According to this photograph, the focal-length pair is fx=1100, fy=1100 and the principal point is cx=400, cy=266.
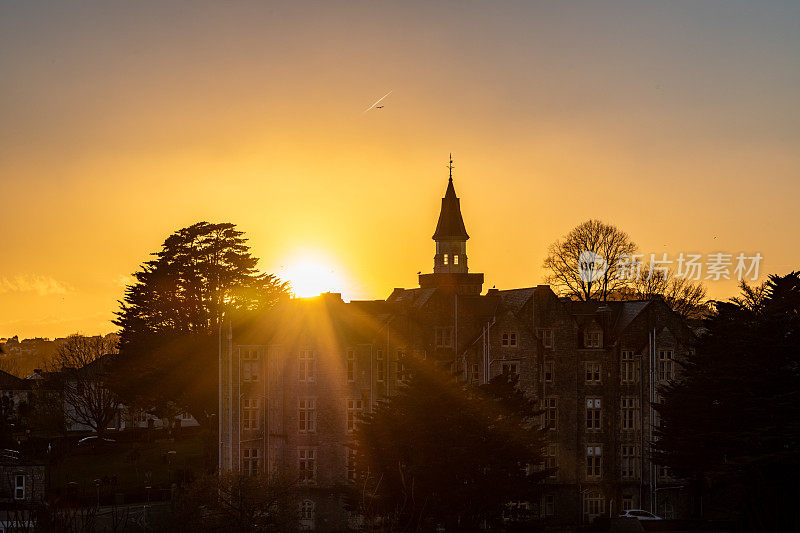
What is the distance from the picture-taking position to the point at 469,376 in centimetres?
7469

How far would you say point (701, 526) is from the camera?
67375mm

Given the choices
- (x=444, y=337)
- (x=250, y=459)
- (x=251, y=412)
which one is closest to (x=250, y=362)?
(x=251, y=412)

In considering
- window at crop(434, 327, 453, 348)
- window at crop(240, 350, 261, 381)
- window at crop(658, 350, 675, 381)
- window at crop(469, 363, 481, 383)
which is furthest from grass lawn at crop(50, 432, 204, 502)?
window at crop(658, 350, 675, 381)

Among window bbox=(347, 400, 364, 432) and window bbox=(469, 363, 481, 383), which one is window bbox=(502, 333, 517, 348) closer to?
window bbox=(469, 363, 481, 383)

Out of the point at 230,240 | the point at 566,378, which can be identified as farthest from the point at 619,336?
the point at 230,240

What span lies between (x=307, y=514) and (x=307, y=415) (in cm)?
648

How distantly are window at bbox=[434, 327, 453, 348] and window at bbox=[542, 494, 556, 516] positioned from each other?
12260mm

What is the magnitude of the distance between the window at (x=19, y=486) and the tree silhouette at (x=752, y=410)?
44049 millimetres

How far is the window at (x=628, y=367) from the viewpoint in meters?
78.1

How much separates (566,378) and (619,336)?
16.7ft

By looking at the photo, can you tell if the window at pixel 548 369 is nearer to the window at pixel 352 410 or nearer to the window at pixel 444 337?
the window at pixel 444 337

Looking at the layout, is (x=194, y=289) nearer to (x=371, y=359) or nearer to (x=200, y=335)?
(x=200, y=335)

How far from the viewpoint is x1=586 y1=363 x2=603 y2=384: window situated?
7725 centimetres

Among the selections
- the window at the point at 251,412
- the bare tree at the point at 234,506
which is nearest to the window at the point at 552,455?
the window at the point at 251,412
